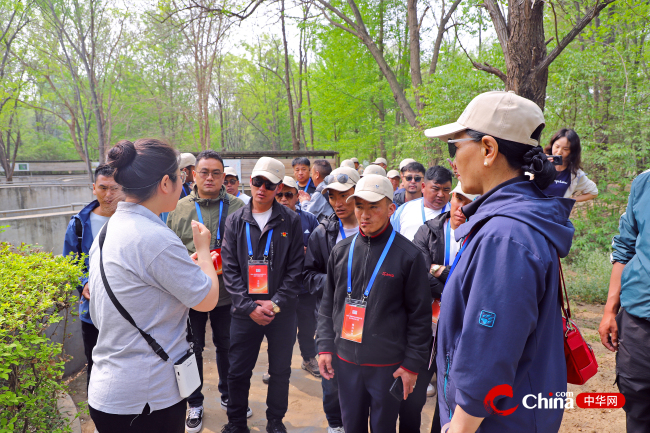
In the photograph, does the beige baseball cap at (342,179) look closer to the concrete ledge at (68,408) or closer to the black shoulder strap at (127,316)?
the black shoulder strap at (127,316)

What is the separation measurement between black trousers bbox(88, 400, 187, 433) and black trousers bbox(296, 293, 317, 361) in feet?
9.12

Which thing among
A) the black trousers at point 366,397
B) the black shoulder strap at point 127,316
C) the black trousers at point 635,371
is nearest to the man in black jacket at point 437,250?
the black trousers at point 366,397

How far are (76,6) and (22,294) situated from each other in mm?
17264

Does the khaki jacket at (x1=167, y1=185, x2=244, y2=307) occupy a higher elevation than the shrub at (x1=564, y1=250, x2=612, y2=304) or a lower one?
higher

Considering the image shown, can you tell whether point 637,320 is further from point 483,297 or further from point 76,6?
point 76,6

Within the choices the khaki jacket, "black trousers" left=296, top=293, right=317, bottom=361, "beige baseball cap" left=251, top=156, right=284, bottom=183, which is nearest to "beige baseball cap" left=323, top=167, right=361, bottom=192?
"beige baseball cap" left=251, top=156, right=284, bottom=183

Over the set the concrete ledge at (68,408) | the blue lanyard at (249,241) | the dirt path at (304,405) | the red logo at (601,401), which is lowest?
the dirt path at (304,405)

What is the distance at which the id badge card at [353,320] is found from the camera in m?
2.61

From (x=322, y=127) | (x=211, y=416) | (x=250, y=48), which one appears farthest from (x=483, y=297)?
(x=250, y=48)

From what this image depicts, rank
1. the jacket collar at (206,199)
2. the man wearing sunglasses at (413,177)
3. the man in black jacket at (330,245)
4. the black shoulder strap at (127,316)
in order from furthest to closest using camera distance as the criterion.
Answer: the man wearing sunglasses at (413,177) → the jacket collar at (206,199) → the man in black jacket at (330,245) → the black shoulder strap at (127,316)

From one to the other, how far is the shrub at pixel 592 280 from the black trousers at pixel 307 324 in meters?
5.23

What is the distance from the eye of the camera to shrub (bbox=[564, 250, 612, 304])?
6932mm

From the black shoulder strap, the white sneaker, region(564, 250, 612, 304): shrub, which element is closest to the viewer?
the black shoulder strap

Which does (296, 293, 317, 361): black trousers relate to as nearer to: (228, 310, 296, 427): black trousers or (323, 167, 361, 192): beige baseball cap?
(228, 310, 296, 427): black trousers
